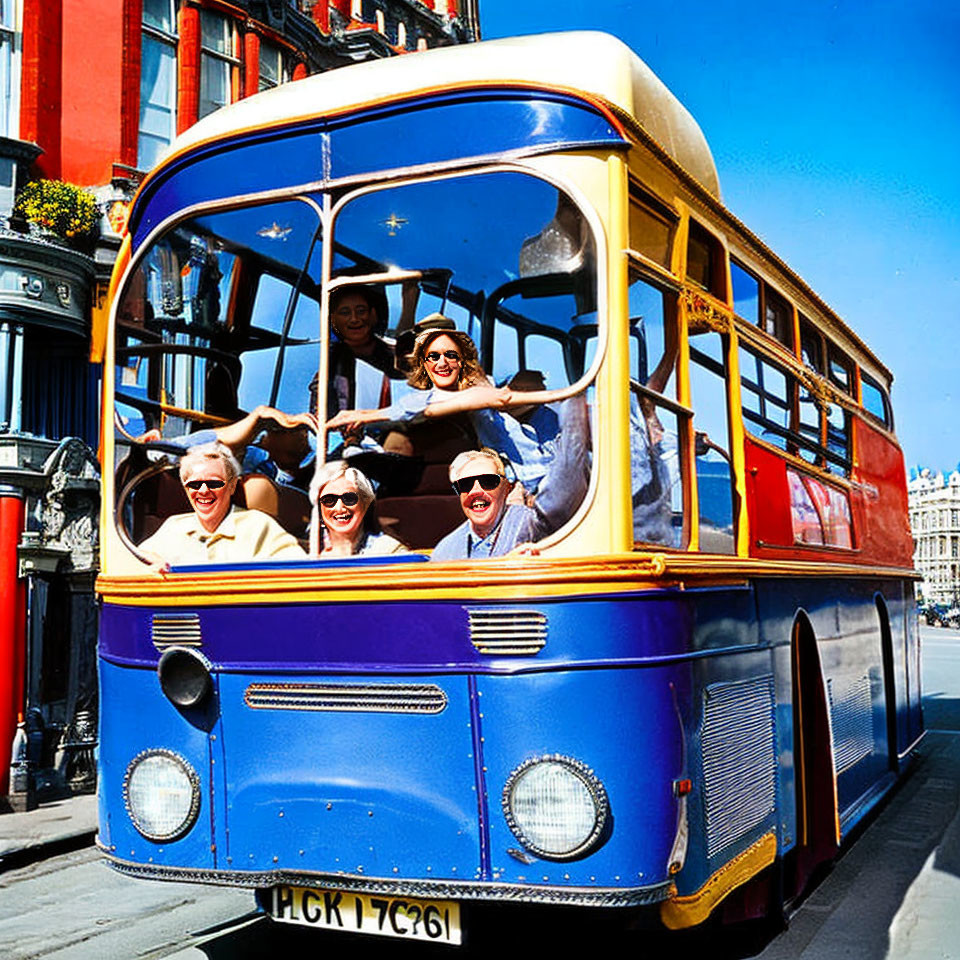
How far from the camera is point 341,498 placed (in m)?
4.84

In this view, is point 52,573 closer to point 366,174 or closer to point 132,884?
point 132,884

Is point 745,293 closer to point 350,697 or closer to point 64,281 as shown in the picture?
point 350,697

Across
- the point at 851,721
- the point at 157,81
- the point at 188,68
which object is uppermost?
the point at 188,68

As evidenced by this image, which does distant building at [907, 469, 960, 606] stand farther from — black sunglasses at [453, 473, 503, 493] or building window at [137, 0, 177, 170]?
black sunglasses at [453, 473, 503, 493]

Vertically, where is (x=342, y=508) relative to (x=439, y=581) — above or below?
above

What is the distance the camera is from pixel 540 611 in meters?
4.20

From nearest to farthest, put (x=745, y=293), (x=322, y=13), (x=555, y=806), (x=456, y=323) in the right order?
(x=555, y=806) < (x=456, y=323) < (x=745, y=293) < (x=322, y=13)

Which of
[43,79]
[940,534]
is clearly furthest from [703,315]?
[940,534]

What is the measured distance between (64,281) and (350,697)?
33.8 ft

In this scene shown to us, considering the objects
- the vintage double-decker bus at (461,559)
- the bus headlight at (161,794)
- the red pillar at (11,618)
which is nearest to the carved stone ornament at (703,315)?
the vintage double-decker bus at (461,559)

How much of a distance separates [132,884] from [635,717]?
5151 millimetres

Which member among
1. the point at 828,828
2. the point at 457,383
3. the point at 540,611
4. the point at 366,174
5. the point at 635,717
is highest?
the point at 366,174

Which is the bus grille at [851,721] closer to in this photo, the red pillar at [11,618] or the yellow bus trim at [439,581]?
the yellow bus trim at [439,581]

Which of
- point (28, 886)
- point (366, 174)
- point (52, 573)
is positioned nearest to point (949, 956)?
point (366, 174)
